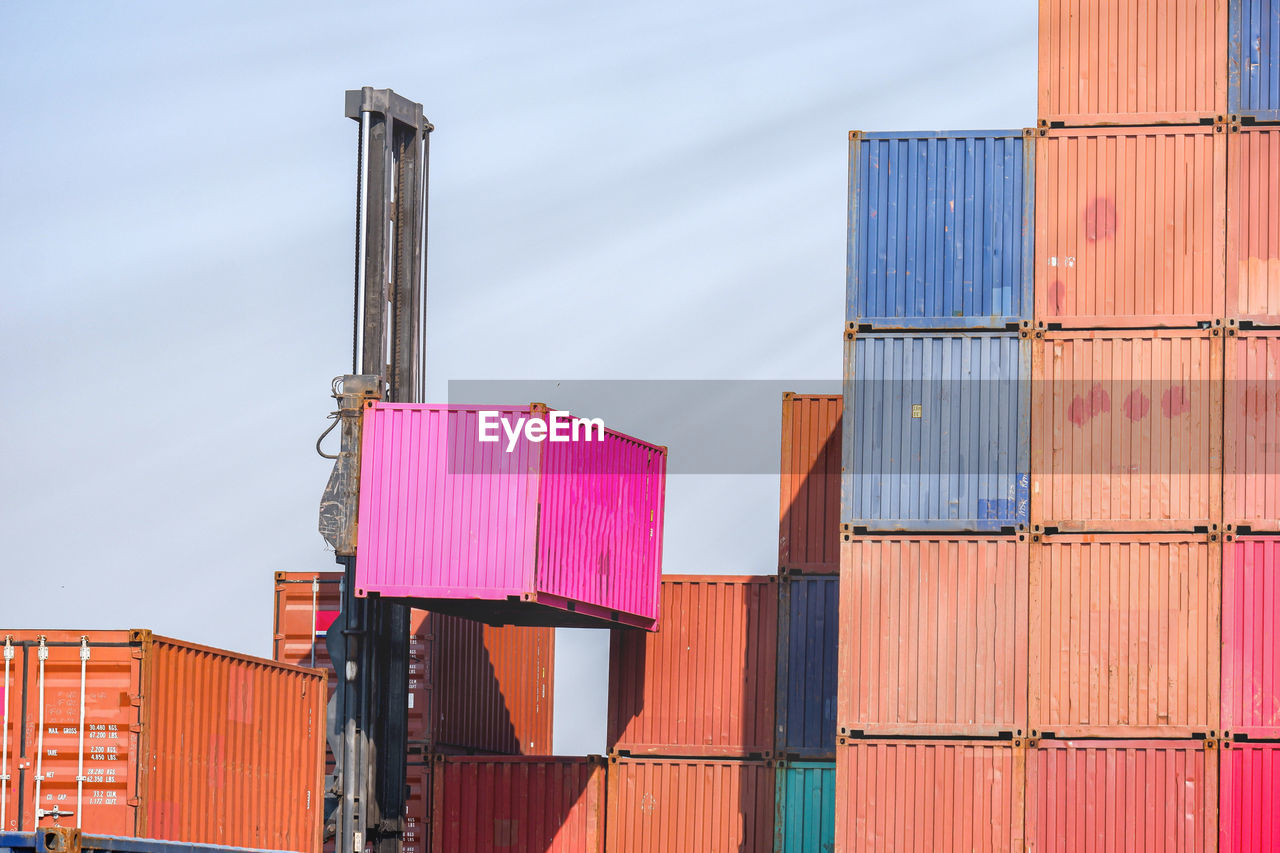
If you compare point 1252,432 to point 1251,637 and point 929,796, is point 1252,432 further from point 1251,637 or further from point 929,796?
point 929,796

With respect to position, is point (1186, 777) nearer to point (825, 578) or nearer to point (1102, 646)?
point (1102, 646)

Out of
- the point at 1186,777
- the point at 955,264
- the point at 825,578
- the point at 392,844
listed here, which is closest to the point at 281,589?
the point at 392,844

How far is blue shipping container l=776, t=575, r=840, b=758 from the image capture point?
27.8m

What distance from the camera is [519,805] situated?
28562 mm

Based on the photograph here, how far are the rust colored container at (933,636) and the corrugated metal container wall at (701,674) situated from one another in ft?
18.9

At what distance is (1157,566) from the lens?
22156mm

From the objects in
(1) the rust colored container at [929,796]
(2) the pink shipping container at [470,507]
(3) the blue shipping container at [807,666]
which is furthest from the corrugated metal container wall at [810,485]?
(1) the rust colored container at [929,796]

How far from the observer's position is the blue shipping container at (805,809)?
27234mm

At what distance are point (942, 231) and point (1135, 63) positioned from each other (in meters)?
3.32

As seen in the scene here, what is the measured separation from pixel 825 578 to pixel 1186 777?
764 centimetres

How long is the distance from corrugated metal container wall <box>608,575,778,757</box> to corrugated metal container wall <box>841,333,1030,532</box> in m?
5.91

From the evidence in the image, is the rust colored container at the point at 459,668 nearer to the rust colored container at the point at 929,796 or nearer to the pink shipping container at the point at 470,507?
the pink shipping container at the point at 470,507

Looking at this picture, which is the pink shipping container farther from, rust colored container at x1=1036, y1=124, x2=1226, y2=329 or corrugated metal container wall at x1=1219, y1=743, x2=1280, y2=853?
corrugated metal container wall at x1=1219, y1=743, x2=1280, y2=853

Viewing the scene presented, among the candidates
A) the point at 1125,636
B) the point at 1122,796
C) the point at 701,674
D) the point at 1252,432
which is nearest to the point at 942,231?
the point at 1252,432
